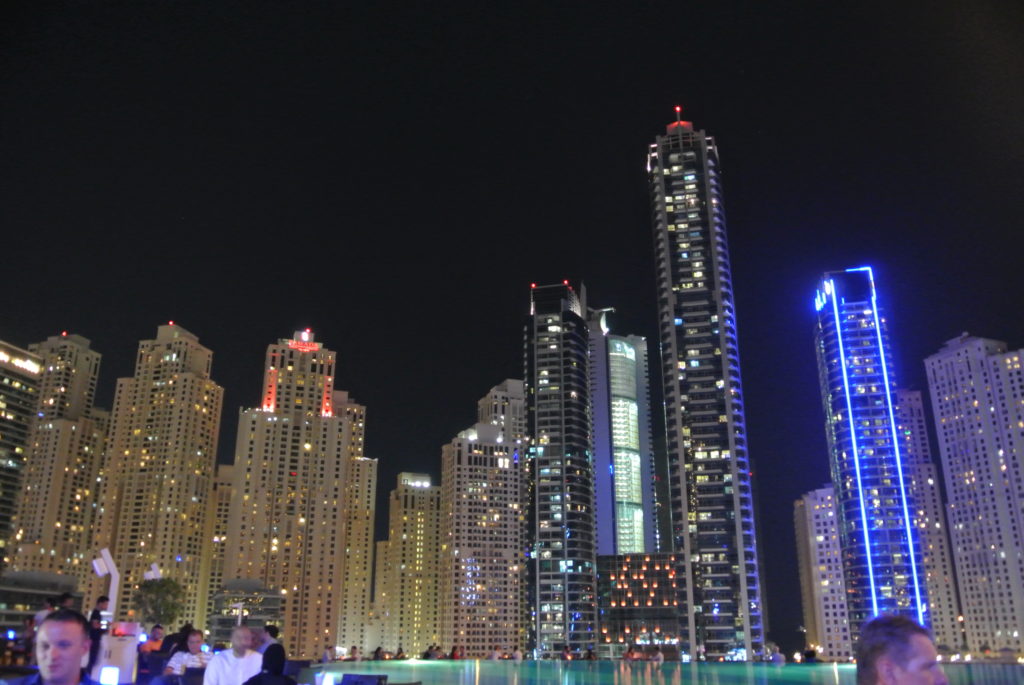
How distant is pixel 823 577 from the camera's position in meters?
177

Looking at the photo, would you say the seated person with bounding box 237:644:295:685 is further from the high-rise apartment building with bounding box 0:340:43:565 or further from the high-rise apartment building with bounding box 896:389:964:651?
the high-rise apartment building with bounding box 896:389:964:651

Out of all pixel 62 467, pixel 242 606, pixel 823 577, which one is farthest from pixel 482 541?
pixel 62 467

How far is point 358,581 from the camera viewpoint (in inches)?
7264

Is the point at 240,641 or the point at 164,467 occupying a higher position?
the point at 164,467

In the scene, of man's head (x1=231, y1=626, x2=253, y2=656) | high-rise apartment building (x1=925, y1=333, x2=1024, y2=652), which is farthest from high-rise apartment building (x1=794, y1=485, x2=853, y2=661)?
man's head (x1=231, y1=626, x2=253, y2=656)

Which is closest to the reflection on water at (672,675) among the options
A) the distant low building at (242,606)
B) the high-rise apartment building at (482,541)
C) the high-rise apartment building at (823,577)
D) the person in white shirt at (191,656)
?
the person in white shirt at (191,656)

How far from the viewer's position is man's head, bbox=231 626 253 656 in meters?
7.44

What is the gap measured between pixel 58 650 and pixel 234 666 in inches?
148

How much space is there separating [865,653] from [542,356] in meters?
148

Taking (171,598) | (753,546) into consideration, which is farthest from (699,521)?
(171,598)

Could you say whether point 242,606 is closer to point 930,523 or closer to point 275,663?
point 275,663

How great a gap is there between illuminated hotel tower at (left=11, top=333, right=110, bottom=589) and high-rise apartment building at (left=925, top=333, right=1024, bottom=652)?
154 m

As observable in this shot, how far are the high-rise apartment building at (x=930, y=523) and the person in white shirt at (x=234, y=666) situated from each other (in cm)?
14586

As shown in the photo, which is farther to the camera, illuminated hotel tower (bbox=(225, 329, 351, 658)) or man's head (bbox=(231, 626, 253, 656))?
illuminated hotel tower (bbox=(225, 329, 351, 658))
